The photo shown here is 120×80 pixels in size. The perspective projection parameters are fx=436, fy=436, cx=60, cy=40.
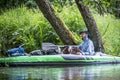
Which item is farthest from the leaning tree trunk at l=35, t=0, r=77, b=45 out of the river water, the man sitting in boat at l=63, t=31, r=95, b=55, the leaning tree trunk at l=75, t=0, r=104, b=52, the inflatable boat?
the river water

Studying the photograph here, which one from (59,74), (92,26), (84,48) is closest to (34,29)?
(92,26)

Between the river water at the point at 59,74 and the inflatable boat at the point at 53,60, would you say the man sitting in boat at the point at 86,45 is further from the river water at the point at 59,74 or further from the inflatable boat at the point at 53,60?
the river water at the point at 59,74

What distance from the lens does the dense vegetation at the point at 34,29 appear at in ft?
64.3

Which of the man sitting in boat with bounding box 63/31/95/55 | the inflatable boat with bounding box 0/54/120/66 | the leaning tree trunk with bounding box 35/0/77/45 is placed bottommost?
the inflatable boat with bounding box 0/54/120/66

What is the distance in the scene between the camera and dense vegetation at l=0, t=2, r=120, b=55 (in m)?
19.6

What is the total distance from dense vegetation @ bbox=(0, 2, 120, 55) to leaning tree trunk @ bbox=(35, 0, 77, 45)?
706mm

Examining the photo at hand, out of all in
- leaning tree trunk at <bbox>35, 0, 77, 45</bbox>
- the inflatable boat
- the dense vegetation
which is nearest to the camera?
the inflatable boat

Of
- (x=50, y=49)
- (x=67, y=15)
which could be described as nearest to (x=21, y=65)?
(x=50, y=49)

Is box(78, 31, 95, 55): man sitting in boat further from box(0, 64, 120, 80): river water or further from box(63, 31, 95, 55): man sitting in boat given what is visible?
box(0, 64, 120, 80): river water

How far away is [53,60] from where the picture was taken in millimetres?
16250

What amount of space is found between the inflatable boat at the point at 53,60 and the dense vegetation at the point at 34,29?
313 cm

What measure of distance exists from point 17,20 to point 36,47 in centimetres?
191

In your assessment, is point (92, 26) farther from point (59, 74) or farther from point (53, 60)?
point (59, 74)

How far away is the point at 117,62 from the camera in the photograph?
17609mm
